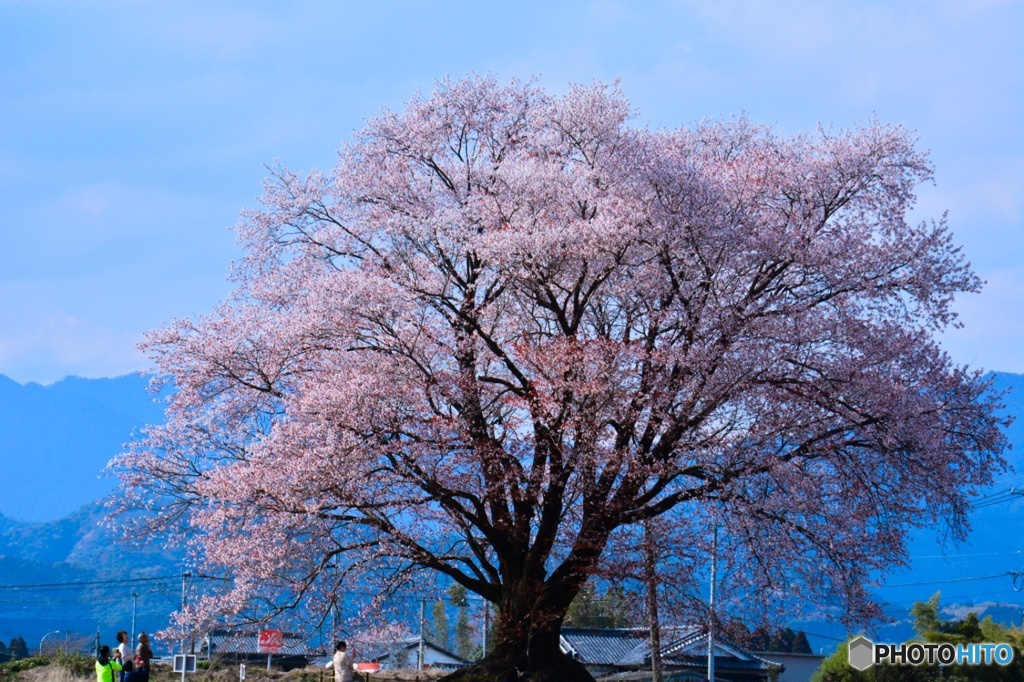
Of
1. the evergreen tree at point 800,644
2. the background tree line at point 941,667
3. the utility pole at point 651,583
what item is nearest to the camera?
the utility pole at point 651,583

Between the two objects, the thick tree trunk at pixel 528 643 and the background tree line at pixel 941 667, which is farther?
the background tree line at pixel 941 667

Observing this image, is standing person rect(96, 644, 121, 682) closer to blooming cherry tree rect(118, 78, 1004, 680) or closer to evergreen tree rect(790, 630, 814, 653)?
blooming cherry tree rect(118, 78, 1004, 680)

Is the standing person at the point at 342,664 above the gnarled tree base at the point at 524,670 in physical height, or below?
above

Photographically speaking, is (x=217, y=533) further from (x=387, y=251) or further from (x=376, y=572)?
(x=387, y=251)

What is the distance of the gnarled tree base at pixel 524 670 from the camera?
75.2 ft

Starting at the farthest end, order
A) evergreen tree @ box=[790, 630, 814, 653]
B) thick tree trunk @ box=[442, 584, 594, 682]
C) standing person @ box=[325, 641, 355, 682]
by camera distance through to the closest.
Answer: evergreen tree @ box=[790, 630, 814, 653] → thick tree trunk @ box=[442, 584, 594, 682] → standing person @ box=[325, 641, 355, 682]

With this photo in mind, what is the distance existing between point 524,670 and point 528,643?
0.68 m

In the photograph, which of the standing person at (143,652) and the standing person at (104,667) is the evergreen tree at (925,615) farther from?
the standing person at (104,667)

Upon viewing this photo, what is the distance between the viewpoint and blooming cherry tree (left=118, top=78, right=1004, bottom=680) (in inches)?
843

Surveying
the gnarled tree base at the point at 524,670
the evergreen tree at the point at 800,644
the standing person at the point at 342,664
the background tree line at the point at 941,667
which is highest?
the standing person at the point at 342,664

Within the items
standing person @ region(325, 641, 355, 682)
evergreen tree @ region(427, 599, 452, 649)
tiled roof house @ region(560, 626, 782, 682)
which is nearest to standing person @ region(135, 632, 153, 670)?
standing person @ region(325, 641, 355, 682)

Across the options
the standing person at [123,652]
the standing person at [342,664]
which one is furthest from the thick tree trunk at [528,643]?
the standing person at [123,652]

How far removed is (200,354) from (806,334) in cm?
1284

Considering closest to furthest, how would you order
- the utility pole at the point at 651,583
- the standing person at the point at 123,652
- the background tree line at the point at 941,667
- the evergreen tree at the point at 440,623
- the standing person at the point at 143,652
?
the standing person at the point at 123,652
the utility pole at the point at 651,583
the standing person at the point at 143,652
the background tree line at the point at 941,667
the evergreen tree at the point at 440,623
